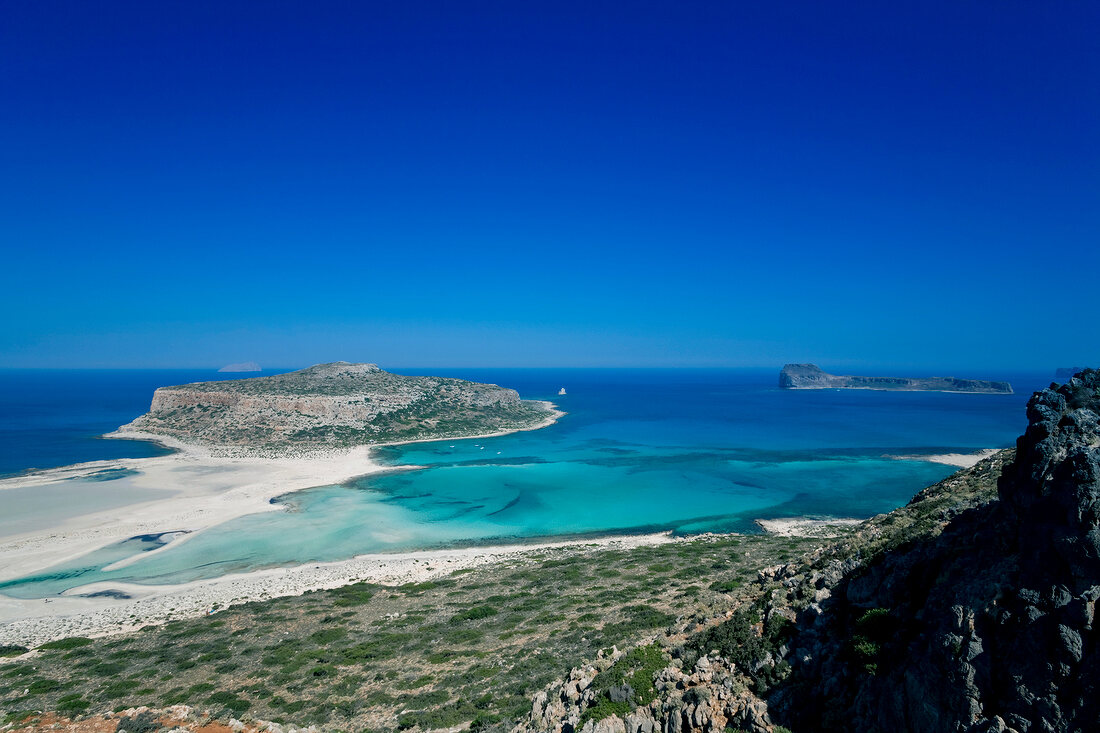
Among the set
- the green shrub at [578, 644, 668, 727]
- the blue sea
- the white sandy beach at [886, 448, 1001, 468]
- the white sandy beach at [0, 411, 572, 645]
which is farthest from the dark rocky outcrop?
the white sandy beach at [886, 448, 1001, 468]

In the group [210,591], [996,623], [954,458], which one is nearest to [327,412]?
[210,591]

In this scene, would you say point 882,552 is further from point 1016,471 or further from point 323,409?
point 323,409

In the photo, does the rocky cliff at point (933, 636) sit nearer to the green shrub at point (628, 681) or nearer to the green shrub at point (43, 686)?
the green shrub at point (628, 681)

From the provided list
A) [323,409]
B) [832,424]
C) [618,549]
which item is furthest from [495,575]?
[832,424]

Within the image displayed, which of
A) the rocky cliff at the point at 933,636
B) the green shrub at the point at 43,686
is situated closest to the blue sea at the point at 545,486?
the green shrub at the point at 43,686

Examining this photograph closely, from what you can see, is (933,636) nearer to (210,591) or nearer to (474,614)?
(474,614)

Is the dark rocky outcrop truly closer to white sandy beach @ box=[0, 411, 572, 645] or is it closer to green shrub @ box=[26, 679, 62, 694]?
green shrub @ box=[26, 679, 62, 694]

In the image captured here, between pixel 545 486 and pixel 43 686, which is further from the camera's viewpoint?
pixel 545 486
